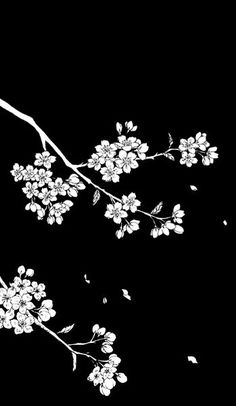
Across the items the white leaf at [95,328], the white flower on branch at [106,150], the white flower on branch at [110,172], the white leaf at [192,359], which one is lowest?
the white leaf at [192,359]

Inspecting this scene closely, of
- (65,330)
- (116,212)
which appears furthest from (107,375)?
(116,212)

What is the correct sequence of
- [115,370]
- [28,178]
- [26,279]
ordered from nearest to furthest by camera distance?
[115,370]
[26,279]
[28,178]

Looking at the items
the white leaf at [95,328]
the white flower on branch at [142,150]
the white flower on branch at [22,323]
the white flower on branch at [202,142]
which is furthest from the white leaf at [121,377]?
the white flower on branch at [202,142]

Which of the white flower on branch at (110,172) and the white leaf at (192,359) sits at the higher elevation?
the white flower on branch at (110,172)

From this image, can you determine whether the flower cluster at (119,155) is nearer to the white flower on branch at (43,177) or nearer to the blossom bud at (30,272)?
the white flower on branch at (43,177)

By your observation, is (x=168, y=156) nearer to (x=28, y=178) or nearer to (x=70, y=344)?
(x=28, y=178)

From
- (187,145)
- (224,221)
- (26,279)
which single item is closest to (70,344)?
(26,279)
